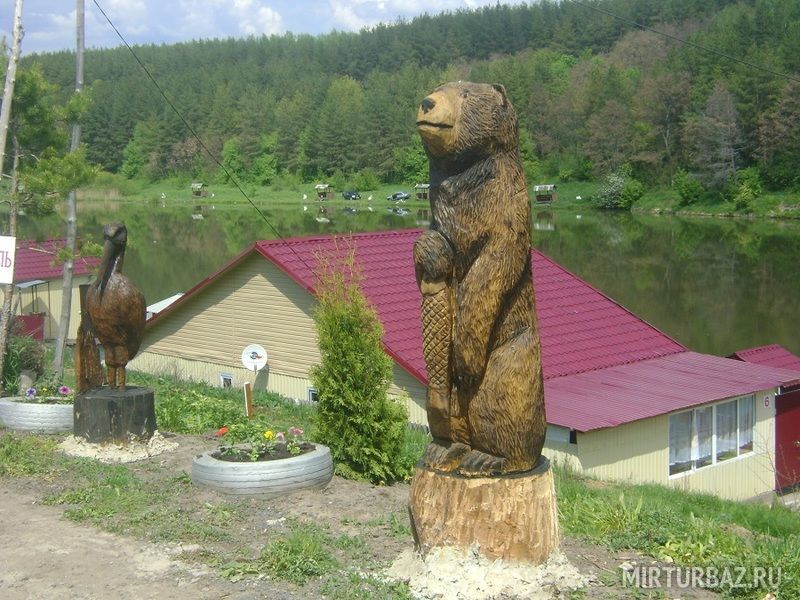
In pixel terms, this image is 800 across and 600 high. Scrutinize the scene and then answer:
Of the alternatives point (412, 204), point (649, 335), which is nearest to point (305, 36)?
point (412, 204)

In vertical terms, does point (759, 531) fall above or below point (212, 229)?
below

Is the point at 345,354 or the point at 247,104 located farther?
the point at 247,104

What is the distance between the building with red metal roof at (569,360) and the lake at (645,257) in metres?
2.75

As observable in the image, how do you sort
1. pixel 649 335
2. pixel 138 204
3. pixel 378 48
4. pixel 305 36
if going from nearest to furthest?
pixel 649 335 → pixel 138 204 → pixel 378 48 → pixel 305 36

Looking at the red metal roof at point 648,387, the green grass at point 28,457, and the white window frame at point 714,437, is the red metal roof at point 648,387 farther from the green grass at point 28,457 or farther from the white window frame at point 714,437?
the green grass at point 28,457

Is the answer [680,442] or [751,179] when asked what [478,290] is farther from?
[751,179]

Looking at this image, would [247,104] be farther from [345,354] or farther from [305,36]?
[345,354]

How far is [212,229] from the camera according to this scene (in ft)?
194

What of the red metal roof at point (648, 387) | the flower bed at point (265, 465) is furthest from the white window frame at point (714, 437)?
the flower bed at point (265, 465)

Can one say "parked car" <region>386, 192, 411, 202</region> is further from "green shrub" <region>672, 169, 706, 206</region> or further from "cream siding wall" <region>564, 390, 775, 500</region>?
"cream siding wall" <region>564, 390, 775, 500</region>

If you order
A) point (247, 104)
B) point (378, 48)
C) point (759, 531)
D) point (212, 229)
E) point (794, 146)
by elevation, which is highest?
point (378, 48)

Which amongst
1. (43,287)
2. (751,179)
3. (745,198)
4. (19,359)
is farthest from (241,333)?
(751,179)

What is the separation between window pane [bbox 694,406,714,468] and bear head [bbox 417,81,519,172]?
9.78m

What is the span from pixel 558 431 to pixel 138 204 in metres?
78.5
